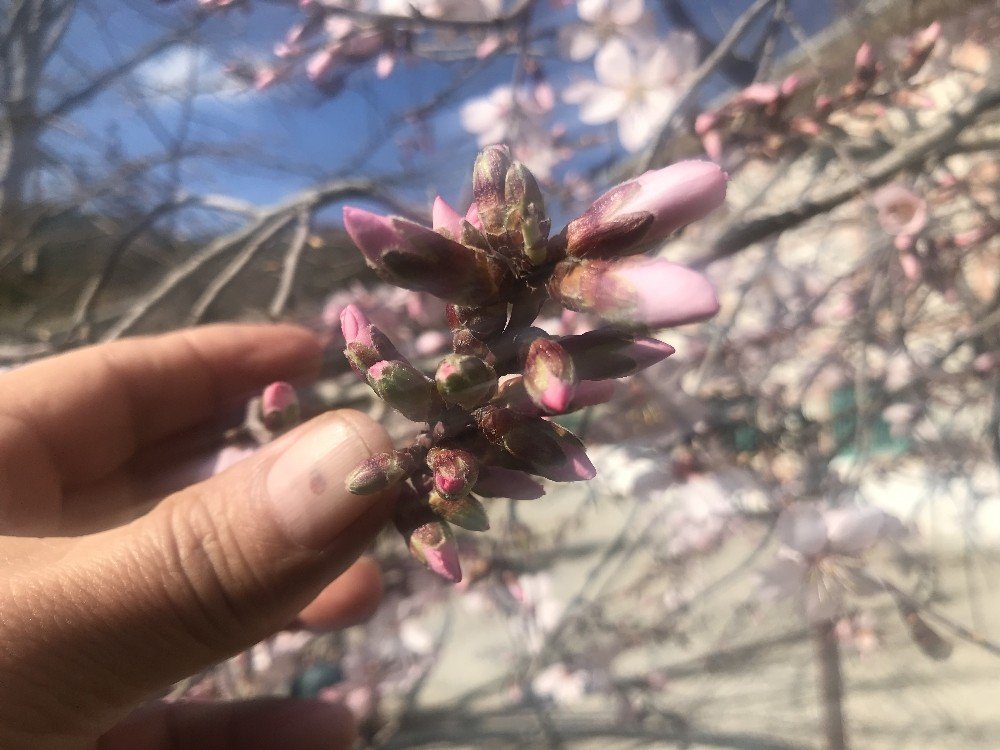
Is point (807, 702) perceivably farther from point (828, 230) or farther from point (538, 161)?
point (538, 161)

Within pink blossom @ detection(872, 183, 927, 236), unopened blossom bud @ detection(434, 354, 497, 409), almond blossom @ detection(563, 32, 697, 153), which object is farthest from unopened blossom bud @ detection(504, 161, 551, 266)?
pink blossom @ detection(872, 183, 927, 236)

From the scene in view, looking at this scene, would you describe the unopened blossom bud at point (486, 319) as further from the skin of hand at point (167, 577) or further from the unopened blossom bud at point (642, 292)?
the skin of hand at point (167, 577)

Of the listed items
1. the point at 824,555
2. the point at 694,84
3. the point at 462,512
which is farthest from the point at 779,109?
the point at 462,512

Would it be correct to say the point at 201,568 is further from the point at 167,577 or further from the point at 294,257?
the point at 294,257

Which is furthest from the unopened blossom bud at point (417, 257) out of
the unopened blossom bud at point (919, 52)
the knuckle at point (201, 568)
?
the unopened blossom bud at point (919, 52)

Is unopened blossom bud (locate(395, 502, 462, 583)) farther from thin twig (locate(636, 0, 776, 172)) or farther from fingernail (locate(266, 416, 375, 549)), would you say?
thin twig (locate(636, 0, 776, 172))
